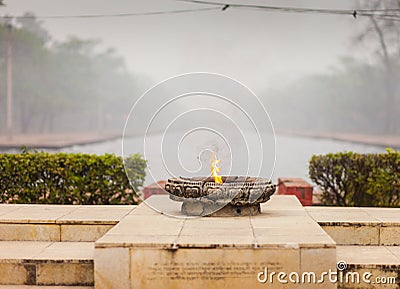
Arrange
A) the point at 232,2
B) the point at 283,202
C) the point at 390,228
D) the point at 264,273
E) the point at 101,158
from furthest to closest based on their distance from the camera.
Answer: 1. the point at 232,2
2. the point at 101,158
3. the point at 283,202
4. the point at 390,228
5. the point at 264,273

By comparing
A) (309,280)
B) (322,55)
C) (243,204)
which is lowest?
(309,280)

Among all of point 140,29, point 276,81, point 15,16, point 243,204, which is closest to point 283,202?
point 243,204

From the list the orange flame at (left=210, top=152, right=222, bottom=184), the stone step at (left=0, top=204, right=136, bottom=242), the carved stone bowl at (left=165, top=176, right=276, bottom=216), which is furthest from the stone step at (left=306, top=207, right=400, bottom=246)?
the stone step at (left=0, top=204, right=136, bottom=242)

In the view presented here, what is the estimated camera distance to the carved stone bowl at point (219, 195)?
5.10 meters

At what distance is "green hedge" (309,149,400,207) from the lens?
696 centimetres

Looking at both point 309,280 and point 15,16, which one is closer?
point 309,280

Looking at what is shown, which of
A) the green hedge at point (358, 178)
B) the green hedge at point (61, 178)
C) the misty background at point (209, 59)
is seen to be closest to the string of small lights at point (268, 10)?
the misty background at point (209, 59)

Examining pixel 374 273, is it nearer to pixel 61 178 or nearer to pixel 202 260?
pixel 202 260

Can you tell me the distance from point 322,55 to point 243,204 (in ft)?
15.1

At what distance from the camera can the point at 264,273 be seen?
4.23 m

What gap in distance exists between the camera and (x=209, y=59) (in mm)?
9352

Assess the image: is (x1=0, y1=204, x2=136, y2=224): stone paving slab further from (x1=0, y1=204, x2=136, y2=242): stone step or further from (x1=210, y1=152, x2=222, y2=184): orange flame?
(x1=210, y1=152, x2=222, y2=184): orange flame

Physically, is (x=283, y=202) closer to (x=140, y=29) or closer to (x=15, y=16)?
(x=140, y=29)

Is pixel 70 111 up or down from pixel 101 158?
up
